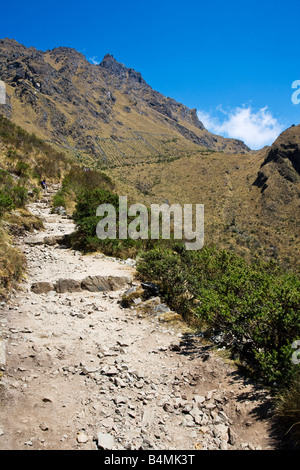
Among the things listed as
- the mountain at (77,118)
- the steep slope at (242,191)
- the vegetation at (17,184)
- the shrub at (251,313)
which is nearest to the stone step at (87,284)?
the vegetation at (17,184)

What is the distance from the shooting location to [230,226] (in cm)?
4569

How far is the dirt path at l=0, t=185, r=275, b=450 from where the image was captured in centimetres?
268

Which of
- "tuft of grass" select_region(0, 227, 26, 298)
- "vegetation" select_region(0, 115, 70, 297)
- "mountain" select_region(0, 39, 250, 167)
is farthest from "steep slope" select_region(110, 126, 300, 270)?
"tuft of grass" select_region(0, 227, 26, 298)

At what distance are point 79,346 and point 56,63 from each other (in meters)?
231

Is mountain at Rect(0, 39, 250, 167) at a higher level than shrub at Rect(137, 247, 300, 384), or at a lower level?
higher

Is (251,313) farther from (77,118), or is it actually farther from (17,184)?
(77,118)

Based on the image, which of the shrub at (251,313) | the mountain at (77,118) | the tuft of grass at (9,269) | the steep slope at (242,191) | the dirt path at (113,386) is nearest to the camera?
the dirt path at (113,386)

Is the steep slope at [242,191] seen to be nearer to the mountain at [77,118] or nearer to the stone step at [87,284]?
the mountain at [77,118]

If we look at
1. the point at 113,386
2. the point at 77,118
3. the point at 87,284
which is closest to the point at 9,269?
the point at 87,284

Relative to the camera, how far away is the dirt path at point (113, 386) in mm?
2682

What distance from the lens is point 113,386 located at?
11.5ft

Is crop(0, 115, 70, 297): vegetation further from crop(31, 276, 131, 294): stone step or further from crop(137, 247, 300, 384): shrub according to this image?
crop(137, 247, 300, 384): shrub
